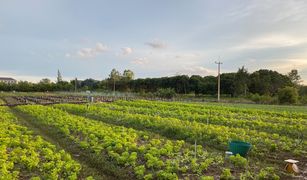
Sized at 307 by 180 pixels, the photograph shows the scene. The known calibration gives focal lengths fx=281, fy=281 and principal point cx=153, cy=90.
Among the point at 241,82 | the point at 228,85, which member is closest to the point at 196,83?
the point at 228,85

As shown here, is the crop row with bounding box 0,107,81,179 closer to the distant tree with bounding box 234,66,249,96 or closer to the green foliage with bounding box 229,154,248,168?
the green foliage with bounding box 229,154,248,168

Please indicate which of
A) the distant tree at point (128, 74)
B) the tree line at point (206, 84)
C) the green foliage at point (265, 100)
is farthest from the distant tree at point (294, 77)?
the distant tree at point (128, 74)

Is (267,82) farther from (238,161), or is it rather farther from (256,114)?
(238,161)

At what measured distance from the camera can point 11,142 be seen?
36.1 ft

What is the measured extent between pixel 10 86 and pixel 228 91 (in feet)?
232

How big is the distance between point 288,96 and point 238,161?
40204 mm

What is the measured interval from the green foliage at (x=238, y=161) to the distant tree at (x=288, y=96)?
39.9m

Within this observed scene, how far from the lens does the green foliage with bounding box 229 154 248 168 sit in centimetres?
855

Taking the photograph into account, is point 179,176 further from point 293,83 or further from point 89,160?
point 293,83

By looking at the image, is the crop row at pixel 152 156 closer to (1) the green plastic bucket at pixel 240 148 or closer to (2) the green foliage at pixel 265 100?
(1) the green plastic bucket at pixel 240 148

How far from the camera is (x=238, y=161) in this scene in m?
8.66

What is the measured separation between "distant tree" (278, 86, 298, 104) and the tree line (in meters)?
6.56

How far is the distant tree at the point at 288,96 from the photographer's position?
44000mm

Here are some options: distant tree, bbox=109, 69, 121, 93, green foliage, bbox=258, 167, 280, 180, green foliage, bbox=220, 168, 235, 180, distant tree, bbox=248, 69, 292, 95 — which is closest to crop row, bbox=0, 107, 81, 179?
green foliage, bbox=220, 168, 235, 180
